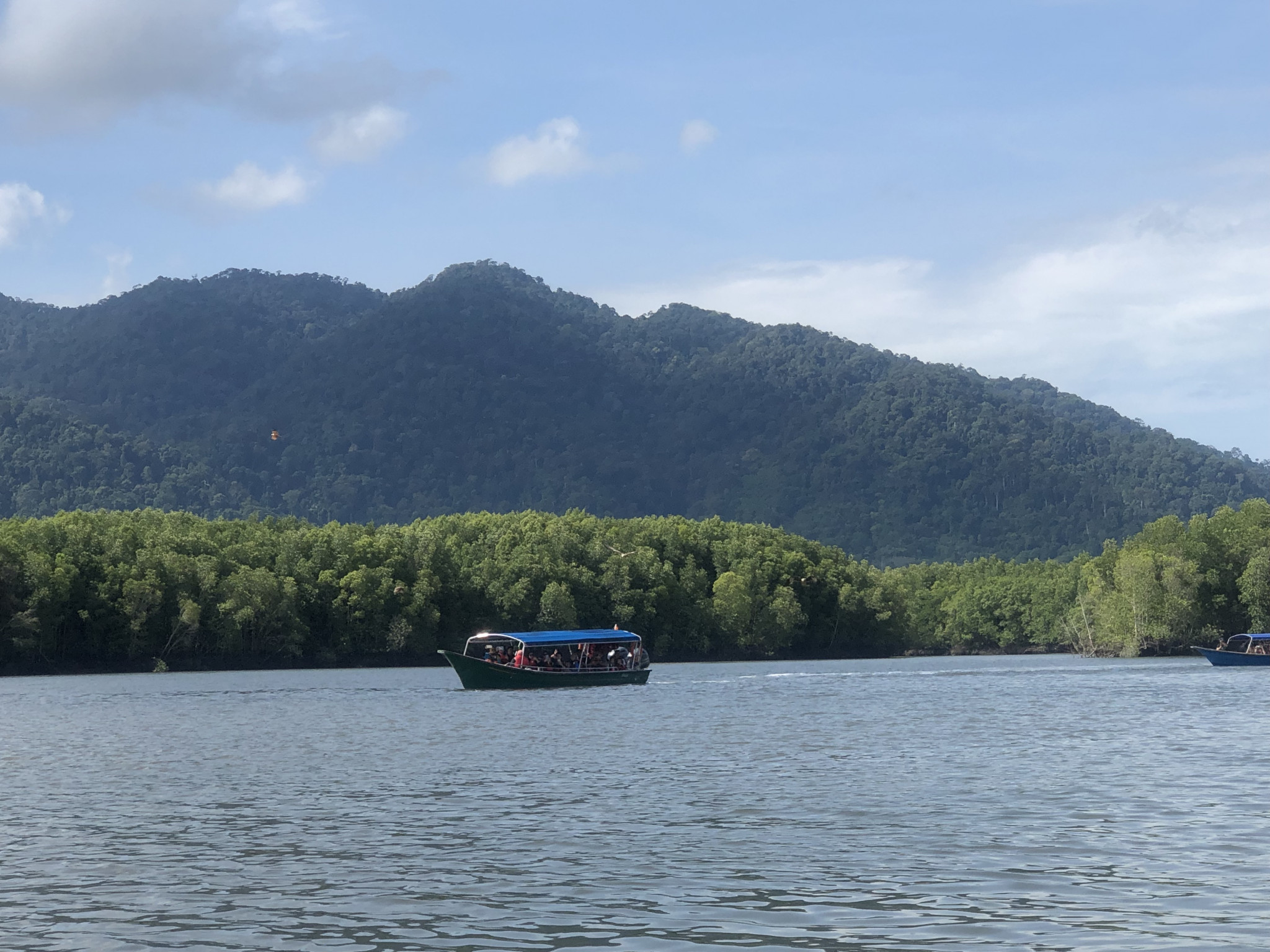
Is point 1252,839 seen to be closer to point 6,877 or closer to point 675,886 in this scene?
point 675,886

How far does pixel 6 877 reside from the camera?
2906cm

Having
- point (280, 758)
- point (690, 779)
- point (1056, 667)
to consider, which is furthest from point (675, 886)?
point (1056, 667)

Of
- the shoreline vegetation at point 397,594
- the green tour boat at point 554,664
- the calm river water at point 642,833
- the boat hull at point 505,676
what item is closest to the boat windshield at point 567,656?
the green tour boat at point 554,664

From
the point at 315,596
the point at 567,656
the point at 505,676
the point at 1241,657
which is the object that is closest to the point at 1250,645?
the point at 1241,657

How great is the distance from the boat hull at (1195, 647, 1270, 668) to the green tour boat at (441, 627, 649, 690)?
209 ft

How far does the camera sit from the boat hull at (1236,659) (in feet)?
474

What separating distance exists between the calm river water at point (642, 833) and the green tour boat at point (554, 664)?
2824 centimetres

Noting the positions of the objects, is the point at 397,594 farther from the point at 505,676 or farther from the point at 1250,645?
the point at 1250,645

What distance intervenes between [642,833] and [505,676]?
70.0 m

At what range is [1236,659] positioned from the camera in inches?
5694

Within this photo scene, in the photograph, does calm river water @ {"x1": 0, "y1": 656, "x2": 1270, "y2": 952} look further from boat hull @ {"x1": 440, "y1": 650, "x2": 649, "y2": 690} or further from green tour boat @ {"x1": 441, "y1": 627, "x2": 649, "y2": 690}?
green tour boat @ {"x1": 441, "y1": 627, "x2": 649, "y2": 690}

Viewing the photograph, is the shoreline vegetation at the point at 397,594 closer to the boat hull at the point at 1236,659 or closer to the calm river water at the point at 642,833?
the boat hull at the point at 1236,659

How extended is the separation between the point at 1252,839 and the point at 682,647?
161 m

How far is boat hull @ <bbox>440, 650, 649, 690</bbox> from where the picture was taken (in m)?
103
